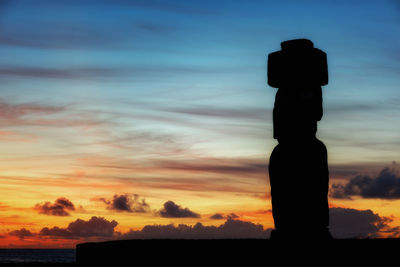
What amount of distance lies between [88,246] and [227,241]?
111 inches

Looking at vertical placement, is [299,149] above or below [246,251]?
above

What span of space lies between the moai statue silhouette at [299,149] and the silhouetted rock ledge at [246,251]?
0.39 m

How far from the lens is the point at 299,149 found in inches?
389

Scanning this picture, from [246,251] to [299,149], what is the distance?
1941 mm

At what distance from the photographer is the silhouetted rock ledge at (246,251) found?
8.74m

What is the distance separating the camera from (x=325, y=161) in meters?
9.92

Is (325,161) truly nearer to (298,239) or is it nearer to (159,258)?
(298,239)

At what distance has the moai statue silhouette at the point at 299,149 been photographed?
9.79 m

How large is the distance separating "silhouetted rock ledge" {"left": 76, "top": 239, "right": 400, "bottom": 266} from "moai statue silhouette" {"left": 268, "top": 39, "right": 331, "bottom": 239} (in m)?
0.39

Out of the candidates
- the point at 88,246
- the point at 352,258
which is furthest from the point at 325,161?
the point at 88,246

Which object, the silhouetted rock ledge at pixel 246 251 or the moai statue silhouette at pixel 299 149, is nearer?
the silhouetted rock ledge at pixel 246 251

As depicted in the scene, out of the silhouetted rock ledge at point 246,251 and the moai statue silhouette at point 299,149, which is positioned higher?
the moai statue silhouette at point 299,149

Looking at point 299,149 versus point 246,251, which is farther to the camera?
point 299,149

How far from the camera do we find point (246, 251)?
9195 millimetres
